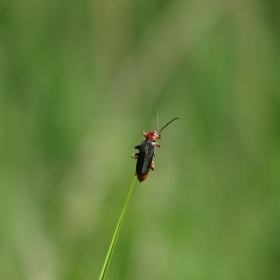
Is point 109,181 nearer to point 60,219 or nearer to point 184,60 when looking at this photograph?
point 60,219

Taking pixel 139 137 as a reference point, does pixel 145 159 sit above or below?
below

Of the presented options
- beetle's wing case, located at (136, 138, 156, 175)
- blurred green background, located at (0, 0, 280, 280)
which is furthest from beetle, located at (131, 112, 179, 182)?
blurred green background, located at (0, 0, 280, 280)

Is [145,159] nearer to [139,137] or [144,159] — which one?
[144,159]

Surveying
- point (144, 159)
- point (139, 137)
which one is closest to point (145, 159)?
point (144, 159)

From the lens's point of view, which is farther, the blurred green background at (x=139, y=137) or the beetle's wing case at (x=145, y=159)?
the blurred green background at (x=139, y=137)

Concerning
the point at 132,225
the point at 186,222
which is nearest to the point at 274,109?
the point at 186,222

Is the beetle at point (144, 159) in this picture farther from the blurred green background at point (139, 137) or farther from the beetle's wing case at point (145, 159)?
the blurred green background at point (139, 137)

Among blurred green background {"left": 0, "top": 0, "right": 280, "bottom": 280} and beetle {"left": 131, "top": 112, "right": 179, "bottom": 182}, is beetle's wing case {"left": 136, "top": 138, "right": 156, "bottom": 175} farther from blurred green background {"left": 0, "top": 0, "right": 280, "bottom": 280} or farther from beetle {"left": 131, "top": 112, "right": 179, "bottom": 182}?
blurred green background {"left": 0, "top": 0, "right": 280, "bottom": 280}

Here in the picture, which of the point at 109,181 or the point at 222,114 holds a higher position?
the point at 222,114

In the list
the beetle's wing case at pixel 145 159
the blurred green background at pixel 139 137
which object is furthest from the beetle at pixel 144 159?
the blurred green background at pixel 139 137
